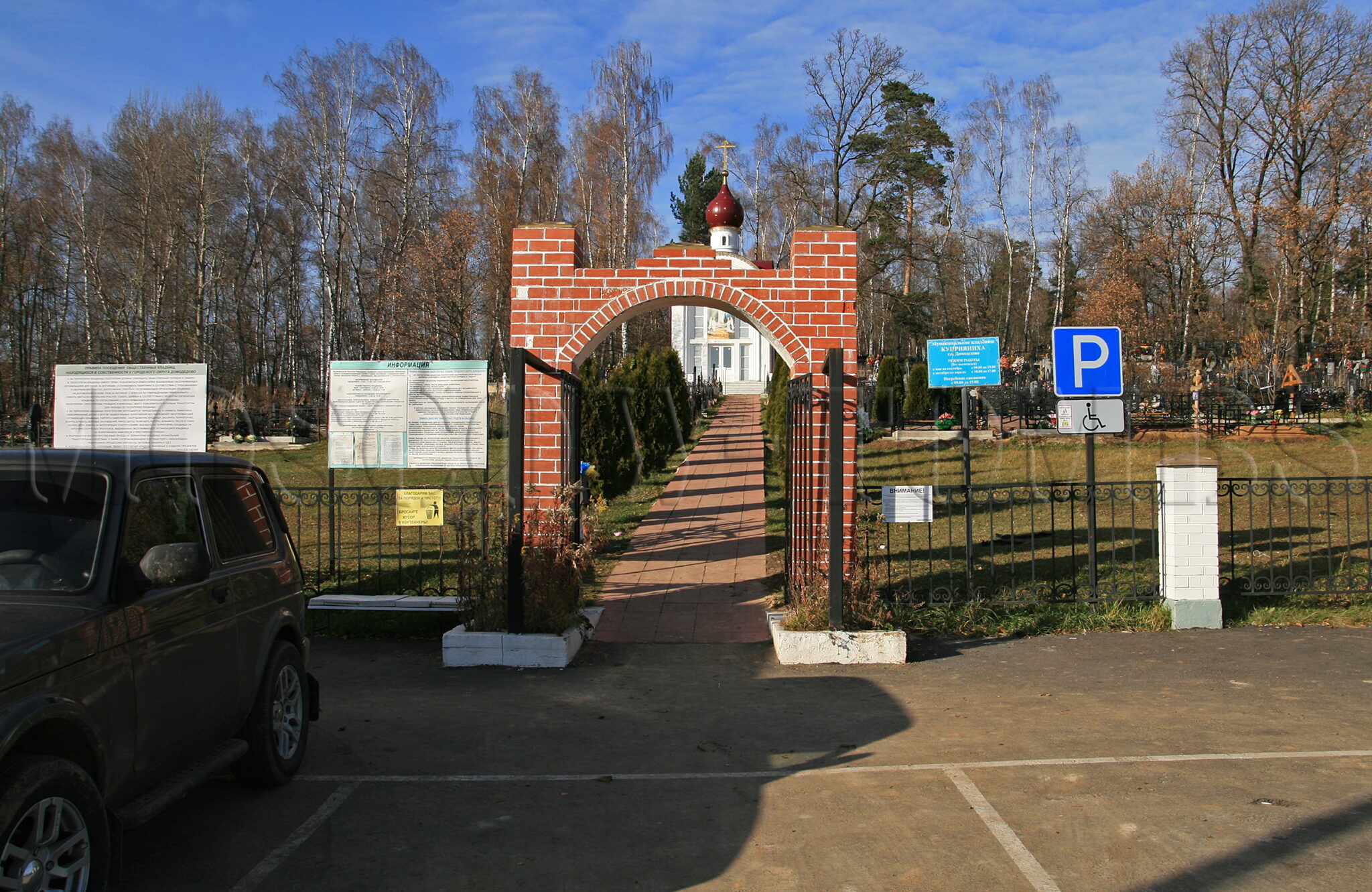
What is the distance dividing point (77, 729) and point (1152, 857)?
152 inches

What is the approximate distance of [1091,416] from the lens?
8.34 m

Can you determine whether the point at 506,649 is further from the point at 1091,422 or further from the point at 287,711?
the point at 1091,422

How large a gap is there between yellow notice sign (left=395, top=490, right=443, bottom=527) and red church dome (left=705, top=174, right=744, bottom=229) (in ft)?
38.3

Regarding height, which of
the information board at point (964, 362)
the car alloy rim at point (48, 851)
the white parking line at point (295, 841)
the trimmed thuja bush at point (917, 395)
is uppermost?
the trimmed thuja bush at point (917, 395)

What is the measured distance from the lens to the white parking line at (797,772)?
4641 millimetres

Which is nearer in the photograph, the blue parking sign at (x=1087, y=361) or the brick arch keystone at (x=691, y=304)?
the brick arch keystone at (x=691, y=304)

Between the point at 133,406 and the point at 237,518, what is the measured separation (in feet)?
16.2

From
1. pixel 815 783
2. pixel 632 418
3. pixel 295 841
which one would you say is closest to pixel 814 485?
pixel 815 783

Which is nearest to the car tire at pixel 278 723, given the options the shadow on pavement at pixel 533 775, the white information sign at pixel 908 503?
the shadow on pavement at pixel 533 775

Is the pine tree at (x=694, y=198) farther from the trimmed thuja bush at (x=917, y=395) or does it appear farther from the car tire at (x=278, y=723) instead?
the car tire at (x=278, y=723)

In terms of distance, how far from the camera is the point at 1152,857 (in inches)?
144

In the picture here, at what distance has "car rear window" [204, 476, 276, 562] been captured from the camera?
4.34m

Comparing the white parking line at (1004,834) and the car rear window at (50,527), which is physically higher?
the car rear window at (50,527)

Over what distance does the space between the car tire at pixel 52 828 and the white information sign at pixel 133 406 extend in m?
6.18
